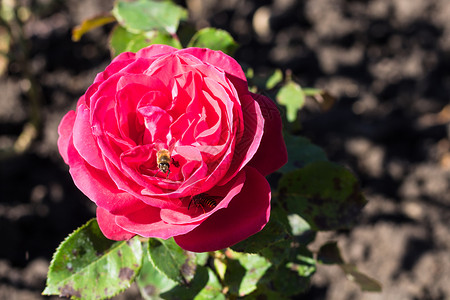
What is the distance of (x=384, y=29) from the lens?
2.39 metres

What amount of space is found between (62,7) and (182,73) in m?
2.17

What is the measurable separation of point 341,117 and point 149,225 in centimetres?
174

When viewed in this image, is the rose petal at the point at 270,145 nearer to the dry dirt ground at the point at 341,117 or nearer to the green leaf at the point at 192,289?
the green leaf at the point at 192,289

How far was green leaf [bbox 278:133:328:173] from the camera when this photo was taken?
1.08 metres

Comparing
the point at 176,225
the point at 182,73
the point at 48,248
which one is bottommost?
the point at 48,248

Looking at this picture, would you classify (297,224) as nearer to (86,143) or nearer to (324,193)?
(324,193)

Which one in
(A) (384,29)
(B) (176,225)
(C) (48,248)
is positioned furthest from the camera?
(A) (384,29)

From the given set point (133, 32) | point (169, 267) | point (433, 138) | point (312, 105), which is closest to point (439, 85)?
point (433, 138)

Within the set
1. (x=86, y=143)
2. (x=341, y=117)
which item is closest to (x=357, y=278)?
(x=86, y=143)

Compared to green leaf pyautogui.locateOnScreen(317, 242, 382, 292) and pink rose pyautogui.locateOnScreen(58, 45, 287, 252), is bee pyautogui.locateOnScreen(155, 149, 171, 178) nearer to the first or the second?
pink rose pyautogui.locateOnScreen(58, 45, 287, 252)

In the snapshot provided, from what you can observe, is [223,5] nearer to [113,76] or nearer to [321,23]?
[321,23]

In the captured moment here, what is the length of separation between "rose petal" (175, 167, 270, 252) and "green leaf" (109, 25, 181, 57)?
1.61ft

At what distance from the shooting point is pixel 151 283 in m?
1.12

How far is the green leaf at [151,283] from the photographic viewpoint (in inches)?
43.5
